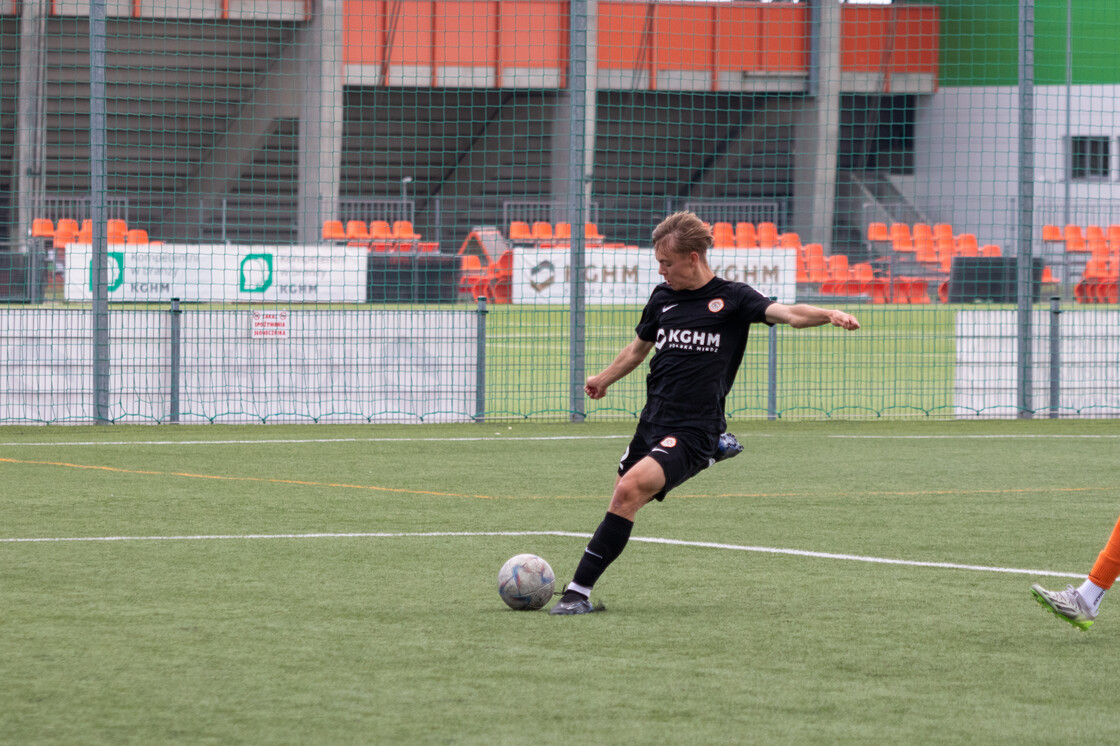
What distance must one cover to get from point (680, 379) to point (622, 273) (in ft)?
37.8

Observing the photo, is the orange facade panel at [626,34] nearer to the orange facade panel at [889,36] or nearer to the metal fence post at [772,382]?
the orange facade panel at [889,36]

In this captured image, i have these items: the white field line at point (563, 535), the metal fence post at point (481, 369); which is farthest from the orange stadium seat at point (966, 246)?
the white field line at point (563, 535)

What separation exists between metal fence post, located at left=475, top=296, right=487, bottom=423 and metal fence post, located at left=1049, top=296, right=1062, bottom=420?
208 inches

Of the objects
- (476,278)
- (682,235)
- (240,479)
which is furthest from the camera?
(476,278)

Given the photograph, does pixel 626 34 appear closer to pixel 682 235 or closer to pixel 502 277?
pixel 502 277

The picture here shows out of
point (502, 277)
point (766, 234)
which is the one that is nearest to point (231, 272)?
point (502, 277)

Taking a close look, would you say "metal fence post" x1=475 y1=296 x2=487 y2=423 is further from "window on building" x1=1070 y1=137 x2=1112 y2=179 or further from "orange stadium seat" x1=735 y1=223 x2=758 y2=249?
"window on building" x1=1070 y1=137 x2=1112 y2=179

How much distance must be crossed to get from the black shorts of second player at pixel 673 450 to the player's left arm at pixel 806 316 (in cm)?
54

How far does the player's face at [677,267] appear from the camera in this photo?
235 inches

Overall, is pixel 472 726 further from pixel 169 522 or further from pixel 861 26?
pixel 861 26

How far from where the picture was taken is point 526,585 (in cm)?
583

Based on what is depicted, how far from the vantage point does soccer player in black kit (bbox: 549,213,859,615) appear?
5836 mm

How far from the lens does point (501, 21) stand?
31.8 metres

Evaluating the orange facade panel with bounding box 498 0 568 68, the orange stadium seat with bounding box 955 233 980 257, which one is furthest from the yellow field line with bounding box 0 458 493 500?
the orange facade panel with bounding box 498 0 568 68
